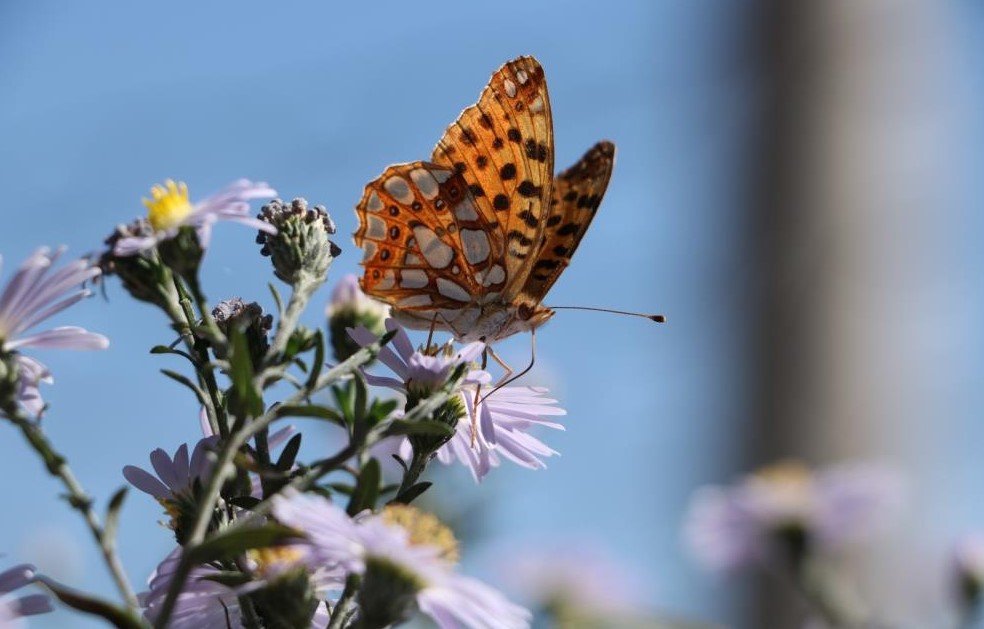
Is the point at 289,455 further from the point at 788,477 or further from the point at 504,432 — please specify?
the point at 788,477

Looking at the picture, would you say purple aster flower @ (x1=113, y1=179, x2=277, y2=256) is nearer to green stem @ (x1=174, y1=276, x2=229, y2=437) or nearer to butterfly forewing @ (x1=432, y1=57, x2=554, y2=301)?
green stem @ (x1=174, y1=276, x2=229, y2=437)

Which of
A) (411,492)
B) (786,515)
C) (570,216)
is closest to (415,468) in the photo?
(411,492)

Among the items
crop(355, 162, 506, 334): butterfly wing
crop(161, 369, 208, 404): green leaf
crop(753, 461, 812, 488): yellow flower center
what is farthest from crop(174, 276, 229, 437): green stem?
crop(753, 461, 812, 488): yellow flower center

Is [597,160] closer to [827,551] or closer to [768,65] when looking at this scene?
[827,551]

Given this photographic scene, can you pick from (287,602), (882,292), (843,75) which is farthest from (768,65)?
(287,602)

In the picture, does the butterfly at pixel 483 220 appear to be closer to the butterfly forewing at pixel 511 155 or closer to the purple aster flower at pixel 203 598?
the butterfly forewing at pixel 511 155

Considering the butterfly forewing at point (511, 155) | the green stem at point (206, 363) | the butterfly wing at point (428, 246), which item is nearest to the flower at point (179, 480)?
the green stem at point (206, 363)
